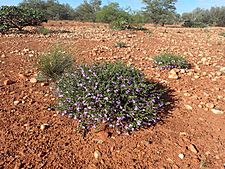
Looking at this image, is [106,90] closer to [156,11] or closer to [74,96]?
[74,96]

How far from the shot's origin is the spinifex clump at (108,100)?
11.1 feet

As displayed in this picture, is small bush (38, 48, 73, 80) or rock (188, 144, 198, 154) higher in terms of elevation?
small bush (38, 48, 73, 80)

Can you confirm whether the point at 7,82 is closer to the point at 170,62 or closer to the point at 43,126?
the point at 43,126

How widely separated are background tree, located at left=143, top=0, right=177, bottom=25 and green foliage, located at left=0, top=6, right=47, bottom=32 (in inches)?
508

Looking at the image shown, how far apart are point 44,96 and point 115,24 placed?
10.5m

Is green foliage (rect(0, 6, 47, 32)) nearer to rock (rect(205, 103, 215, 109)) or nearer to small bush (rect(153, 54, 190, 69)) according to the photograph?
small bush (rect(153, 54, 190, 69))

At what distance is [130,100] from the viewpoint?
140 inches

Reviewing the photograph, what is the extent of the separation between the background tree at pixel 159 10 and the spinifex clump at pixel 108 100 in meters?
21.0

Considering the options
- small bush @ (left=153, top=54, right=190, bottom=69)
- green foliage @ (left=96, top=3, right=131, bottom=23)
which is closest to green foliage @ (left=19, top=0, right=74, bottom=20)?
green foliage @ (left=96, top=3, right=131, bottom=23)

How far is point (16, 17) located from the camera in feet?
39.8

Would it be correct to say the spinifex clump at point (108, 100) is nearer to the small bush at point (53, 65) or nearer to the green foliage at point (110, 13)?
the small bush at point (53, 65)

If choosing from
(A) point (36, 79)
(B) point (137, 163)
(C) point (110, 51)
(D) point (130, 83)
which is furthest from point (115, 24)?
(B) point (137, 163)

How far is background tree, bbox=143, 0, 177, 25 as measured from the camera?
23797mm

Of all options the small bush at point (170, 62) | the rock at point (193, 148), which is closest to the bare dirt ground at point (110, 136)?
the rock at point (193, 148)
